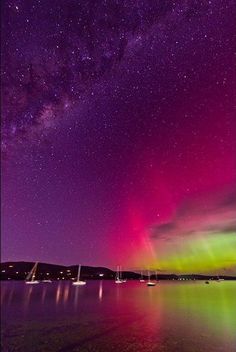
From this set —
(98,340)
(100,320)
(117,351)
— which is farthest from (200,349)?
(100,320)

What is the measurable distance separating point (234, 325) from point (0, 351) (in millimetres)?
34524

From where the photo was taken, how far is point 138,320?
52.1 metres

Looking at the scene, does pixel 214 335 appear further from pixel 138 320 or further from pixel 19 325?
pixel 19 325

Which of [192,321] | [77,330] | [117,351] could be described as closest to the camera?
[117,351]

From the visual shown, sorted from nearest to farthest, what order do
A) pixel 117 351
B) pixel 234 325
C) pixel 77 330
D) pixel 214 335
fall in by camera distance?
pixel 117 351, pixel 214 335, pixel 77 330, pixel 234 325

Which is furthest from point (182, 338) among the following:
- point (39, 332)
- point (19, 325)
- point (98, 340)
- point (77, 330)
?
point (19, 325)

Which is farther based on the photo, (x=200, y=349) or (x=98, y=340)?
(x=98, y=340)

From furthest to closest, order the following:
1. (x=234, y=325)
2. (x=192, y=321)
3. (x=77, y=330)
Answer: (x=192, y=321), (x=234, y=325), (x=77, y=330)

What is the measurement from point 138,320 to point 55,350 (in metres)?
24.1

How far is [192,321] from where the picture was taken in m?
50.9

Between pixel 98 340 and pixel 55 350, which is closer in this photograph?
pixel 55 350

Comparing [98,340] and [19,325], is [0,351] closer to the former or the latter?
[98,340]

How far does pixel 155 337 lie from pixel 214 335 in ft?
26.2

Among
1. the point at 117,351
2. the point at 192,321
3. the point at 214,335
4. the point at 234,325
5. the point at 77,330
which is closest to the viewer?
the point at 117,351
